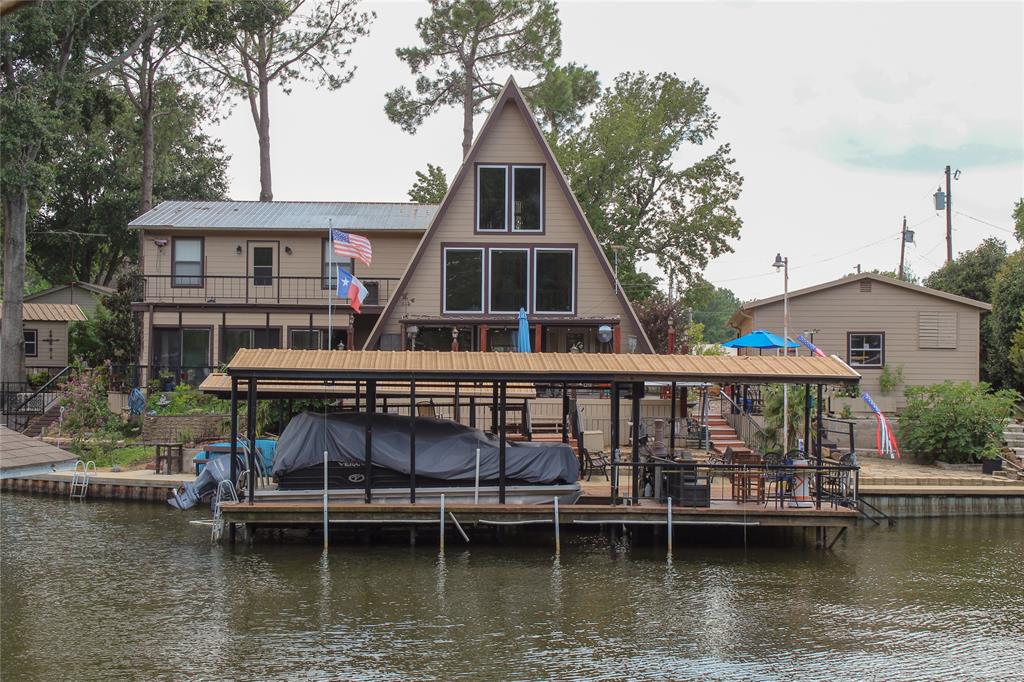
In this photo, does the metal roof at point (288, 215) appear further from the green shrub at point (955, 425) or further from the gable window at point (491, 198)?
the green shrub at point (955, 425)

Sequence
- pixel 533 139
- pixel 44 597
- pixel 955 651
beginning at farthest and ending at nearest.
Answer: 1. pixel 533 139
2. pixel 44 597
3. pixel 955 651

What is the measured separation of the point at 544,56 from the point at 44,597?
1442 inches

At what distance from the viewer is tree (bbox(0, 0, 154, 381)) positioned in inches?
1367

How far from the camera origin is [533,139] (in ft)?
107

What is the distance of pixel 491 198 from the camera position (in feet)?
108

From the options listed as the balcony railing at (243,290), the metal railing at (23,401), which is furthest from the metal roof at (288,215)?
the metal railing at (23,401)

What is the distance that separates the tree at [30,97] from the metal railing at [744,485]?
83.3 feet

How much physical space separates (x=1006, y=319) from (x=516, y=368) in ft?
78.5

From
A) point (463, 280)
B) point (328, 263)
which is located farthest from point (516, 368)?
point (328, 263)

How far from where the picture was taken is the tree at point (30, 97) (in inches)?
1367

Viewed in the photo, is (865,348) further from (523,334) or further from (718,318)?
(718,318)

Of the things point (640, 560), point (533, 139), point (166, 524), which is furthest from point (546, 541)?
point (533, 139)

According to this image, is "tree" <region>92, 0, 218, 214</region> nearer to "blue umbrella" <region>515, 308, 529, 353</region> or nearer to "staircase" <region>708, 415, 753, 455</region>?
"blue umbrella" <region>515, 308, 529, 353</region>

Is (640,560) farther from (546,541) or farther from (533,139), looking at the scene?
(533,139)
